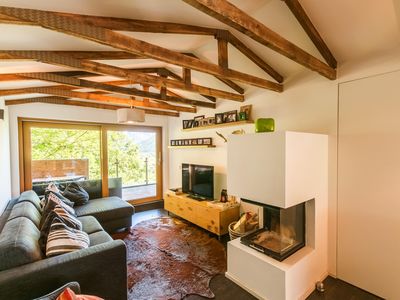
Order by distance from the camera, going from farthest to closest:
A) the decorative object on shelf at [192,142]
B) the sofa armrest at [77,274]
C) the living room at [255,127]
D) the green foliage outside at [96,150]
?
the decorative object on shelf at [192,142] < the green foliage outside at [96,150] < the living room at [255,127] < the sofa armrest at [77,274]

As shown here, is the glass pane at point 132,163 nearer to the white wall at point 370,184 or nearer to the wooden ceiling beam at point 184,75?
the wooden ceiling beam at point 184,75

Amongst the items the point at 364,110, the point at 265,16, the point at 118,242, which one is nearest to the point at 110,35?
the point at 265,16

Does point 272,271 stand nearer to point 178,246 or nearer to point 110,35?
point 178,246

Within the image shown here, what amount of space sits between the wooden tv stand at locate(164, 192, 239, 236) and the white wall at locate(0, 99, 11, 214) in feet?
8.57

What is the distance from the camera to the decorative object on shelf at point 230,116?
3541mm

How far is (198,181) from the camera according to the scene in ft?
13.5

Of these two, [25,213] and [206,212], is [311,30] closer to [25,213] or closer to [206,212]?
[206,212]

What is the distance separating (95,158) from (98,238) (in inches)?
97.9

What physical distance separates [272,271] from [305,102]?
200 cm

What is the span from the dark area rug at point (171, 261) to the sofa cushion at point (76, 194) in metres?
0.92

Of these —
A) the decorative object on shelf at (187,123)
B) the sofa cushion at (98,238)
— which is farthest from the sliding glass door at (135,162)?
the sofa cushion at (98,238)

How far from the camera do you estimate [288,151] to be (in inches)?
76.1

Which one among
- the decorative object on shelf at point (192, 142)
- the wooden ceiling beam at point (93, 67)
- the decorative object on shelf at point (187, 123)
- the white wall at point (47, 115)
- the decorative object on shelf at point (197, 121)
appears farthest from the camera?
the decorative object on shelf at point (187, 123)

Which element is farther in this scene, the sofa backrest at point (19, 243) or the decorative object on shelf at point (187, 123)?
the decorative object on shelf at point (187, 123)
